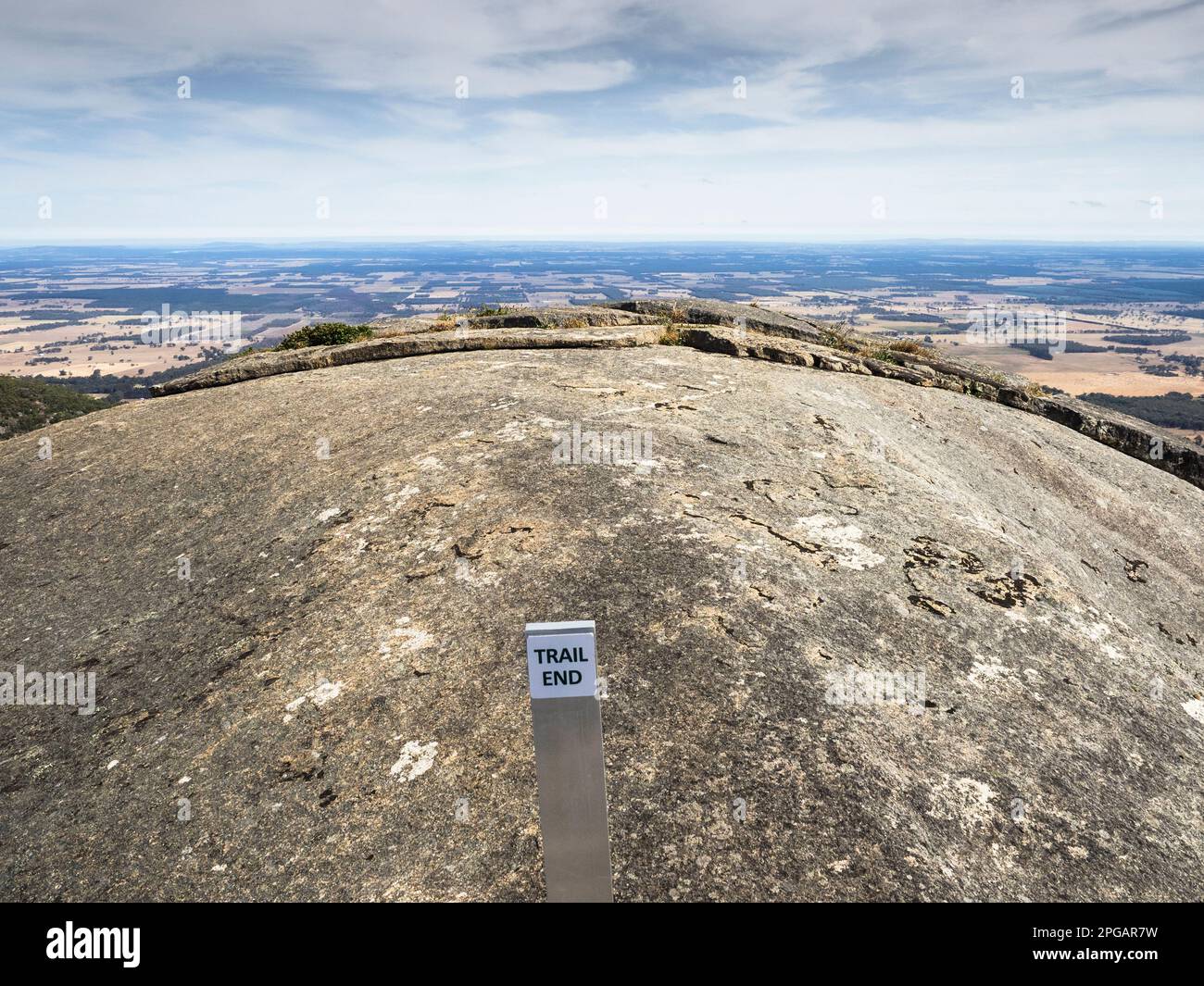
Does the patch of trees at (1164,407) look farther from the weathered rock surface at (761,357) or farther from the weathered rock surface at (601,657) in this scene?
the weathered rock surface at (601,657)

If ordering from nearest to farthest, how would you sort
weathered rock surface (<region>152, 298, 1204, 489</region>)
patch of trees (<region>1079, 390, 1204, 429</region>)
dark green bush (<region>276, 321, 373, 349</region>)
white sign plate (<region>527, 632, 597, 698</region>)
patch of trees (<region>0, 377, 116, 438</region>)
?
white sign plate (<region>527, 632, 597, 698</region>) → weathered rock surface (<region>152, 298, 1204, 489</region>) → dark green bush (<region>276, 321, 373, 349</region>) → patch of trees (<region>0, 377, 116, 438</region>) → patch of trees (<region>1079, 390, 1204, 429</region>)

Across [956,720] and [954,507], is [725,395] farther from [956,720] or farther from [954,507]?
[956,720]

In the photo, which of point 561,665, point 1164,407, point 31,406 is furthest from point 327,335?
point 1164,407

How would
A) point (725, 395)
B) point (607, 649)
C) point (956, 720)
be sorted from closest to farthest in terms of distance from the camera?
point (956, 720), point (607, 649), point (725, 395)

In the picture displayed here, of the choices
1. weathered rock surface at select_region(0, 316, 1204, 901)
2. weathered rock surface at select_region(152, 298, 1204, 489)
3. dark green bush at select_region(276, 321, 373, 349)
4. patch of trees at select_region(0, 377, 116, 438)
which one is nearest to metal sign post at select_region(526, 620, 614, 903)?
weathered rock surface at select_region(0, 316, 1204, 901)

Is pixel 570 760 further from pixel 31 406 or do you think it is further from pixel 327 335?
pixel 31 406

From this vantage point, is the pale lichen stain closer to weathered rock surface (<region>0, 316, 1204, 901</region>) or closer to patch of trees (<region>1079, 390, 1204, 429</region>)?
weathered rock surface (<region>0, 316, 1204, 901</region>)

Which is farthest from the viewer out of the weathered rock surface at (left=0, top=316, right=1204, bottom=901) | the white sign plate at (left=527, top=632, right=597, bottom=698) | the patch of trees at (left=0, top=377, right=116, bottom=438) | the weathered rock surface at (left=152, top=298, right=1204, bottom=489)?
the patch of trees at (left=0, top=377, right=116, bottom=438)
